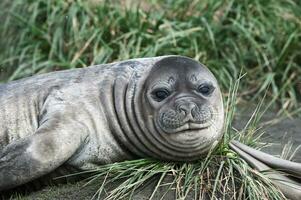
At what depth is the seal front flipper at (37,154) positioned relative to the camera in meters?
4.19

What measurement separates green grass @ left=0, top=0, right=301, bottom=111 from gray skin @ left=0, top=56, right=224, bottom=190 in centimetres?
254

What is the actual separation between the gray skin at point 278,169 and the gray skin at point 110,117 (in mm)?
287

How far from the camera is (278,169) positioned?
14.5 feet

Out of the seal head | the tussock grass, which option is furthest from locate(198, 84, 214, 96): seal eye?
the tussock grass

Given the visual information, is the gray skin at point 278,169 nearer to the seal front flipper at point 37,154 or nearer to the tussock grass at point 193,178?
the tussock grass at point 193,178

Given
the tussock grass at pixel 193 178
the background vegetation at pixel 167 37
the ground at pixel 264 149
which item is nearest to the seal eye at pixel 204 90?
the tussock grass at pixel 193 178

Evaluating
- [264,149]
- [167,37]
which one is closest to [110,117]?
[264,149]

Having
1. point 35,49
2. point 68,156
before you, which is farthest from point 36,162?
point 35,49

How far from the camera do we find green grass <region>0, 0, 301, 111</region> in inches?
291

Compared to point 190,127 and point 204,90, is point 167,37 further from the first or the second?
point 190,127

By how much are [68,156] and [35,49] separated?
3465 millimetres

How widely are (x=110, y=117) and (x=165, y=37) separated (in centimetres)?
300

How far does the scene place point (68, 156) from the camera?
4277 mm

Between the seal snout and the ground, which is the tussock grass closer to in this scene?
the ground
